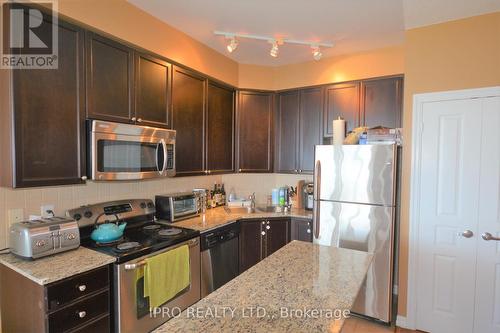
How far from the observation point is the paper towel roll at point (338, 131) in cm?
312

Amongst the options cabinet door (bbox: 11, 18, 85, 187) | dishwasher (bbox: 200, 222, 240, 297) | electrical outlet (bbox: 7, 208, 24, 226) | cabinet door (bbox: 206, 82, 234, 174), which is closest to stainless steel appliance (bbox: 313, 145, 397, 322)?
dishwasher (bbox: 200, 222, 240, 297)

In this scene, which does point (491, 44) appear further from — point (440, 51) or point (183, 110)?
point (183, 110)

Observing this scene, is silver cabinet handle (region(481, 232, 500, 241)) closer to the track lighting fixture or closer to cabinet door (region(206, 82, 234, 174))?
the track lighting fixture

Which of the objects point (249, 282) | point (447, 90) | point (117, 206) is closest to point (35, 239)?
point (117, 206)

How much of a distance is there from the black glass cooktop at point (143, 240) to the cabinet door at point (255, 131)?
4.67ft

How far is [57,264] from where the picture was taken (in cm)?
161

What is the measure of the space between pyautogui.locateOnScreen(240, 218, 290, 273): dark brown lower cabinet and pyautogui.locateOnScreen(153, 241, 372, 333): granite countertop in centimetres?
144

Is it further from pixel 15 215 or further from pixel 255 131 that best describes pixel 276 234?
pixel 15 215

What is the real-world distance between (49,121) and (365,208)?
2.63 meters

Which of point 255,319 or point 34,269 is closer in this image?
point 255,319

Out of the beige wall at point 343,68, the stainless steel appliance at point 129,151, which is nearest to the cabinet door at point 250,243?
the stainless steel appliance at point 129,151

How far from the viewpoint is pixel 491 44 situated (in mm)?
2242

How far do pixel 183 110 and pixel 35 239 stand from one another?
1673 millimetres

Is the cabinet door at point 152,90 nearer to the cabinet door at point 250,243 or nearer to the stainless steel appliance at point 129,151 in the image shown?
the stainless steel appliance at point 129,151
